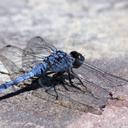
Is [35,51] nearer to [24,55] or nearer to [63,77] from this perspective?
[24,55]

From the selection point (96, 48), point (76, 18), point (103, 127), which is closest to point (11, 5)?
point (76, 18)

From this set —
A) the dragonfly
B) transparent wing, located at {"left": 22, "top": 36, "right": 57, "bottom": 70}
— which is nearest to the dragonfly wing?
the dragonfly

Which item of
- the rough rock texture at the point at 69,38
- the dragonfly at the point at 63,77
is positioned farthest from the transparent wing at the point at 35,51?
the rough rock texture at the point at 69,38

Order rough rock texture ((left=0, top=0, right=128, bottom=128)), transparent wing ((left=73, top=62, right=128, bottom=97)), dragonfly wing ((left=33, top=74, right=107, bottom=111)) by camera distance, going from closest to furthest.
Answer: rough rock texture ((left=0, top=0, right=128, bottom=128))
dragonfly wing ((left=33, top=74, right=107, bottom=111))
transparent wing ((left=73, top=62, right=128, bottom=97))

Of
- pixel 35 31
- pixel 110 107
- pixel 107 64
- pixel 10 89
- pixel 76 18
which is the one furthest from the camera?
pixel 76 18

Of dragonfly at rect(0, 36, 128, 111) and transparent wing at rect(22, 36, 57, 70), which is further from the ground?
transparent wing at rect(22, 36, 57, 70)

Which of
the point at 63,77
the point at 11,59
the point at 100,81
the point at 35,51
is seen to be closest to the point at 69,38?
the point at 35,51

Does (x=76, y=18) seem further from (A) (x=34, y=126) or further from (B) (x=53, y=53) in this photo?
(A) (x=34, y=126)

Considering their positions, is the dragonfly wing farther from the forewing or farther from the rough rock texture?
the forewing
